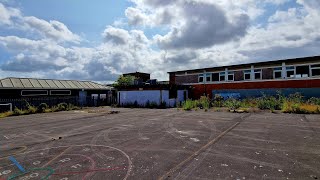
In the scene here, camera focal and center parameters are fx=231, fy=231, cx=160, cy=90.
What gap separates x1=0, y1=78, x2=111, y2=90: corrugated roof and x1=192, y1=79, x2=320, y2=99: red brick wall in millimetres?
17454

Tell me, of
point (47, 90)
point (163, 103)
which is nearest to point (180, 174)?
point (163, 103)

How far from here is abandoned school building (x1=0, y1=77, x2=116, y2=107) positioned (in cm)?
2845

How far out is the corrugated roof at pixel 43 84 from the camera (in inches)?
1158

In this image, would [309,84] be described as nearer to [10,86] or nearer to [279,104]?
[279,104]

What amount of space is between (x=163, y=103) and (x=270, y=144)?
2153cm

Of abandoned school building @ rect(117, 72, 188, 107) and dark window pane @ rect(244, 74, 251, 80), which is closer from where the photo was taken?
abandoned school building @ rect(117, 72, 188, 107)

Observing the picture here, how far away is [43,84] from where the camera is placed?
3350 centimetres

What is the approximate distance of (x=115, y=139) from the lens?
10312 mm

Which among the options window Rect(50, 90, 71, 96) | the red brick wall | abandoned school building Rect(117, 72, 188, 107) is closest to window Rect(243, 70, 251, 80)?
the red brick wall

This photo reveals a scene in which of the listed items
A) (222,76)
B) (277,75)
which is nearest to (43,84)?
(222,76)

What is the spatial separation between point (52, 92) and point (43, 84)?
5.62 ft

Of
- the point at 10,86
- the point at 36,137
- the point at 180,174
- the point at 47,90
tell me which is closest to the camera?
the point at 180,174

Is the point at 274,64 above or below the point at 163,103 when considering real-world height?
above

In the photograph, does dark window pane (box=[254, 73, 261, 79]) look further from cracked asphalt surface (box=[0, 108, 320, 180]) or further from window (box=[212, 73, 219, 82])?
cracked asphalt surface (box=[0, 108, 320, 180])
